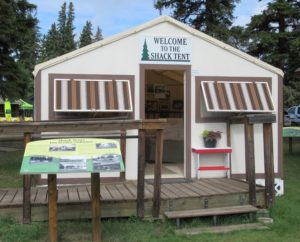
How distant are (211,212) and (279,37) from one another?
17051mm

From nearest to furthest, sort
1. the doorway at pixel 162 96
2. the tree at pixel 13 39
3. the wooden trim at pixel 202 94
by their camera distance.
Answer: the wooden trim at pixel 202 94, the doorway at pixel 162 96, the tree at pixel 13 39

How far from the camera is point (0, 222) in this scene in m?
6.64

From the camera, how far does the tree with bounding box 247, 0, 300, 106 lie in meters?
22.4

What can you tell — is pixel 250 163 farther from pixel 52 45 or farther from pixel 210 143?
pixel 52 45

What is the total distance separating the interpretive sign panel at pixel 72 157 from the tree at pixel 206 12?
752 inches

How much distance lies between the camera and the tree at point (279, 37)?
22.4m

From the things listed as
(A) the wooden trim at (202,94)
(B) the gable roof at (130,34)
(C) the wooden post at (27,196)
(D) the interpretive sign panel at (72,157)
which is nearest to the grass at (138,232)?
(C) the wooden post at (27,196)

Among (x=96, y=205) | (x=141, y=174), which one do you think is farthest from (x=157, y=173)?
(x=96, y=205)

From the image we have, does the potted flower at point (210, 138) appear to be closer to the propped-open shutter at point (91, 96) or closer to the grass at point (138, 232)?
the propped-open shutter at point (91, 96)

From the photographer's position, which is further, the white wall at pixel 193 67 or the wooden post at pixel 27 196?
the white wall at pixel 193 67

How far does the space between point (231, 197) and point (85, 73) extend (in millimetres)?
3387

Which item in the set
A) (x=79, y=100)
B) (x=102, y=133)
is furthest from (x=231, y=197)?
(x=79, y=100)

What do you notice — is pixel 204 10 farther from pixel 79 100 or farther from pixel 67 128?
pixel 67 128

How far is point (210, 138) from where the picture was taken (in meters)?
9.10
